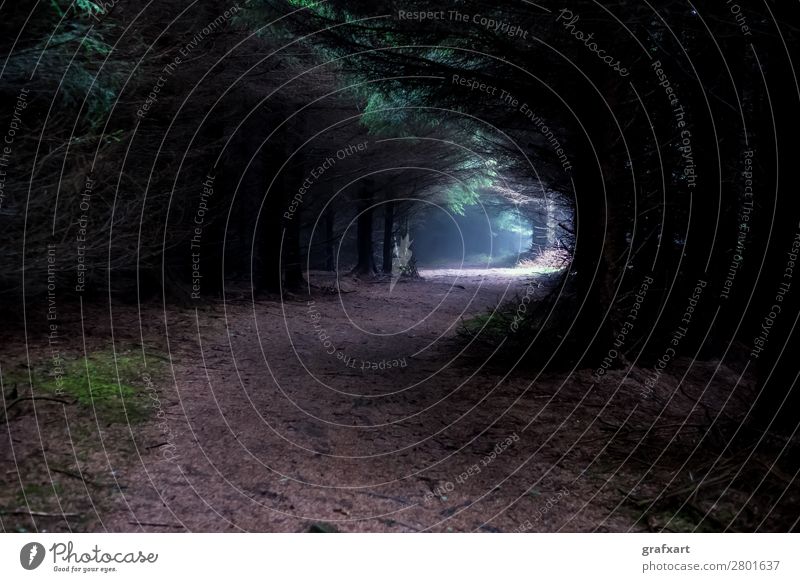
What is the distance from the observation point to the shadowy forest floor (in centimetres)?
367

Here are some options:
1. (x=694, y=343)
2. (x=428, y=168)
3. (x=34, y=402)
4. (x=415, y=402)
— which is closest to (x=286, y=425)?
(x=415, y=402)

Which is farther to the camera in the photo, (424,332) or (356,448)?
(424,332)

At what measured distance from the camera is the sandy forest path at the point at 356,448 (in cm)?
375

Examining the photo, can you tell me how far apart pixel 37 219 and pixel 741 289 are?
8392 millimetres

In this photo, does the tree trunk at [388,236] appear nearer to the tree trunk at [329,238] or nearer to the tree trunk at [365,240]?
the tree trunk at [365,240]

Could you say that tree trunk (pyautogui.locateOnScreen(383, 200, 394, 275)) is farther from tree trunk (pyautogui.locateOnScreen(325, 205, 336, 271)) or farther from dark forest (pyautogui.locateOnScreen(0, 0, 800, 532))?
dark forest (pyautogui.locateOnScreen(0, 0, 800, 532))

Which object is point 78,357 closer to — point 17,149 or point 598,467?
point 17,149

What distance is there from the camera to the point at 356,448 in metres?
5.06

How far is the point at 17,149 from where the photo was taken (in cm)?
503

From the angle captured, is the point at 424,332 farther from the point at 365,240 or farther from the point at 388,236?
the point at 388,236
